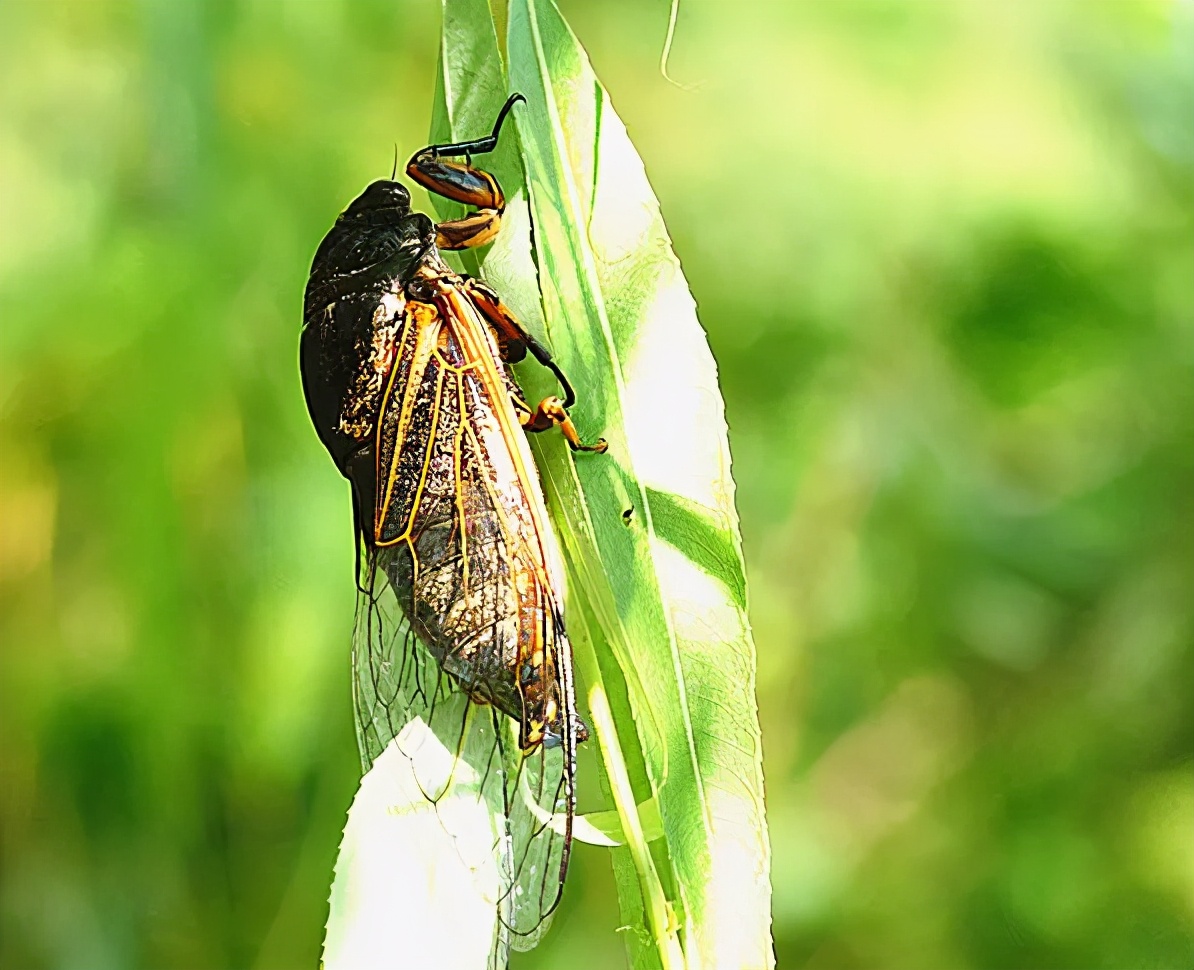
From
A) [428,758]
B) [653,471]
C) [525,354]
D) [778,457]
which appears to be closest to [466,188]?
[525,354]

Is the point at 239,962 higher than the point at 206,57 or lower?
lower

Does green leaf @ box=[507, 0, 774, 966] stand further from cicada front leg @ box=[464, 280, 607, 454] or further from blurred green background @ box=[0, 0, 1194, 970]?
blurred green background @ box=[0, 0, 1194, 970]

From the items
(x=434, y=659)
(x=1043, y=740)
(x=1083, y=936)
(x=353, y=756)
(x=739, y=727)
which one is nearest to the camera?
(x=739, y=727)

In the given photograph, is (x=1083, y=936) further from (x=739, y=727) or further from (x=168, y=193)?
(x=168, y=193)

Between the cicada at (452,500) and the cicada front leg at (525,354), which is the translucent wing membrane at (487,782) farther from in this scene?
the cicada front leg at (525,354)

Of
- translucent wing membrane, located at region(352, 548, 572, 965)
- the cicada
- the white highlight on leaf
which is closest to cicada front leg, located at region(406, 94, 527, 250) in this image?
the cicada

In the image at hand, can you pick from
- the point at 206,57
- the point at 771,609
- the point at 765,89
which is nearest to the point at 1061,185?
the point at 765,89

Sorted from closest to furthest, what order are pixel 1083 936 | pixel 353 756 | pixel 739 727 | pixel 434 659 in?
1. pixel 739 727
2. pixel 434 659
3. pixel 353 756
4. pixel 1083 936
